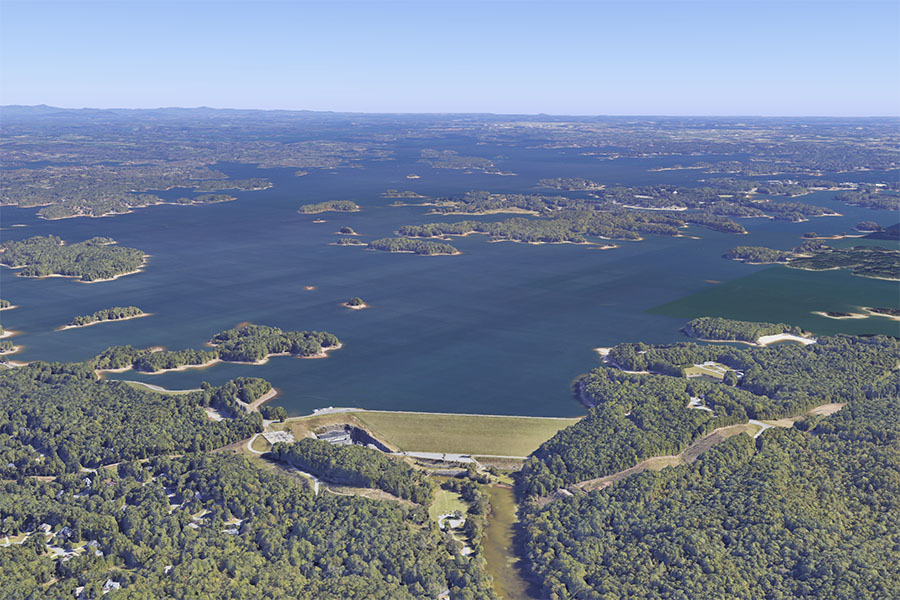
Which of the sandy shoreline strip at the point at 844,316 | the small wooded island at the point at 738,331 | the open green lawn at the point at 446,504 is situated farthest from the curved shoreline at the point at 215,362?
the sandy shoreline strip at the point at 844,316

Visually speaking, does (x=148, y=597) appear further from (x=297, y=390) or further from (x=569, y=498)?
(x=297, y=390)

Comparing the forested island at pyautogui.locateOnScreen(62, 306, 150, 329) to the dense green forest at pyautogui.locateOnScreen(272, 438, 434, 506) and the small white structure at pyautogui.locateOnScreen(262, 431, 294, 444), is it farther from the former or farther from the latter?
the dense green forest at pyautogui.locateOnScreen(272, 438, 434, 506)

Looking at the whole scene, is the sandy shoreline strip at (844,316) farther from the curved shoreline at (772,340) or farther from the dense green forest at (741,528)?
the dense green forest at (741,528)

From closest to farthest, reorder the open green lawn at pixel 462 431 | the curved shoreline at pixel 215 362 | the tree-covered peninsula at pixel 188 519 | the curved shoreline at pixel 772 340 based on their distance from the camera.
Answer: the tree-covered peninsula at pixel 188 519 < the open green lawn at pixel 462 431 < the curved shoreline at pixel 215 362 < the curved shoreline at pixel 772 340

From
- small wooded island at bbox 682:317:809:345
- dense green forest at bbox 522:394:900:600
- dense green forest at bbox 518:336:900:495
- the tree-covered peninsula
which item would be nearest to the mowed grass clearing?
dense green forest at bbox 518:336:900:495

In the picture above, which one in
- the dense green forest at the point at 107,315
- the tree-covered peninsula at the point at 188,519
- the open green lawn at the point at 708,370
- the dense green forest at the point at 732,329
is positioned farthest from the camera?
the dense green forest at the point at 107,315

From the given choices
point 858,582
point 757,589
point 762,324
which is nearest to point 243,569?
point 757,589
